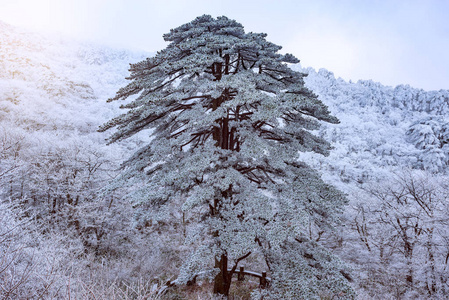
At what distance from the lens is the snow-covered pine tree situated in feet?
18.3

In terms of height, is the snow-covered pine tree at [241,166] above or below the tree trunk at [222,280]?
above

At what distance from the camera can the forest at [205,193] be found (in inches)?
228

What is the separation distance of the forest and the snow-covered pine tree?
0.04 meters

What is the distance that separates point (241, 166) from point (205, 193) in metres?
1.85

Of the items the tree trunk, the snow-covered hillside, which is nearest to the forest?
the tree trunk

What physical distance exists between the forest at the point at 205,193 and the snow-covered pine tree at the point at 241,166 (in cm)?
4

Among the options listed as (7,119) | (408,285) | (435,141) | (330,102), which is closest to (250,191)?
(408,285)

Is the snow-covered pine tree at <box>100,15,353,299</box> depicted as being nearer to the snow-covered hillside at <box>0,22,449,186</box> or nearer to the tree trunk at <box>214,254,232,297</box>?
the tree trunk at <box>214,254,232,297</box>

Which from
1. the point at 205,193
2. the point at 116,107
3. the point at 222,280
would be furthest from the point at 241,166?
the point at 116,107

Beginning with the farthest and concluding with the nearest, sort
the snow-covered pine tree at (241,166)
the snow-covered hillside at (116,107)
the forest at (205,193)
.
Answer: the snow-covered hillside at (116,107) → the forest at (205,193) → the snow-covered pine tree at (241,166)

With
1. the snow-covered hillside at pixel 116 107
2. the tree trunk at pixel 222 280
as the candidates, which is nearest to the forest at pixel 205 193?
the tree trunk at pixel 222 280

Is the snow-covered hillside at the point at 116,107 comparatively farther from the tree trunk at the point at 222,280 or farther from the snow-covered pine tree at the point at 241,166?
the tree trunk at the point at 222,280

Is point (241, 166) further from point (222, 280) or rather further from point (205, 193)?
point (222, 280)

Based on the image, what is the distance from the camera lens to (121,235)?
53.6 feet
